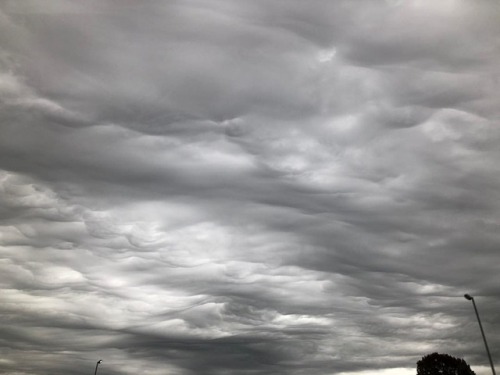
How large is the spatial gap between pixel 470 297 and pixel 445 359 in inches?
1867

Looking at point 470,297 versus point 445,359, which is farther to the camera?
point 445,359

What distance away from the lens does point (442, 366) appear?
270ft

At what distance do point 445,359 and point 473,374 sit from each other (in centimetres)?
516

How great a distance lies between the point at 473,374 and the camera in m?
80.2

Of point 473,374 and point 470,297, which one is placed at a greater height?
point 470,297

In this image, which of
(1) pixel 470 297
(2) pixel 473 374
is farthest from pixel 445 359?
(1) pixel 470 297

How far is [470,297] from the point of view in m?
43.9

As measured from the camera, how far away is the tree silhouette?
80.9m

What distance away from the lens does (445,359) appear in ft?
272

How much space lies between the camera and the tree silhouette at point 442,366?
80.9 m

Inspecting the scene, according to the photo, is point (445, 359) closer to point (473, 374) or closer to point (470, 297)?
point (473, 374)

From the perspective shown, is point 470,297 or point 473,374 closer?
point 470,297

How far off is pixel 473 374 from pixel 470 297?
47605 millimetres
